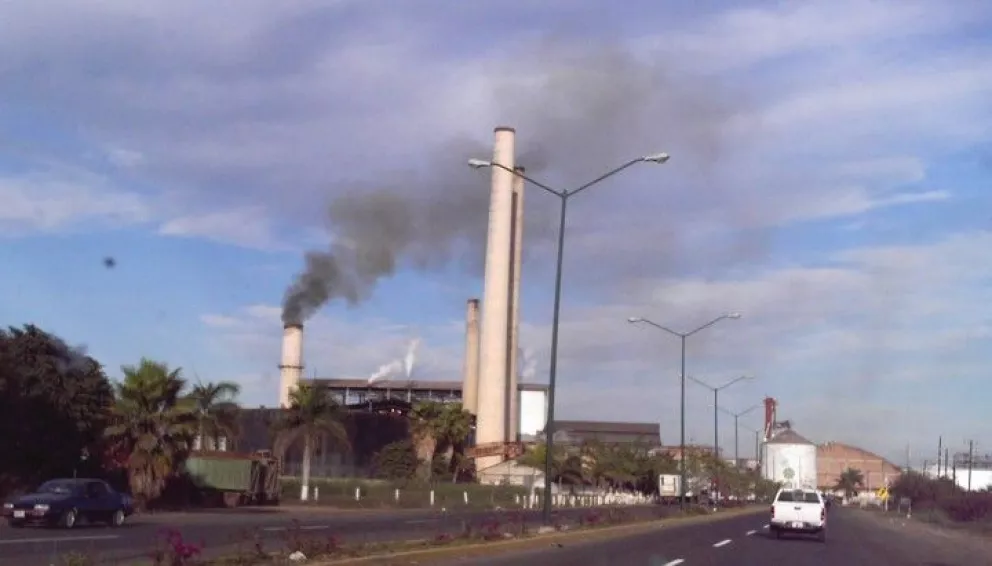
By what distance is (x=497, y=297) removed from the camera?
94.4 m

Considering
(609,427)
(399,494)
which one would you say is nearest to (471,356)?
(399,494)

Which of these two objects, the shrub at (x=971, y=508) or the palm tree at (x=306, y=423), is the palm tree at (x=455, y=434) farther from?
the shrub at (x=971, y=508)

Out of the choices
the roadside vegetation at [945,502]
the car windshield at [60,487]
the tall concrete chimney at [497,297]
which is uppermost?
the tall concrete chimney at [497,297]

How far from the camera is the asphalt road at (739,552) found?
27125 millimetres

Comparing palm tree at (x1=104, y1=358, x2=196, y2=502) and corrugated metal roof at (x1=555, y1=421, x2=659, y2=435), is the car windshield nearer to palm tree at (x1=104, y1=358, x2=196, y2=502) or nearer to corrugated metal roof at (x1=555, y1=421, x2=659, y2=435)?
palm tree at (x1=104, y1=358, x2=196, y2=502)

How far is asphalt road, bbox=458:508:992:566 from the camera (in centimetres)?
2712

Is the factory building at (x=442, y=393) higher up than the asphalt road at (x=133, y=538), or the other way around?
the factory building at (x=442, y=393)

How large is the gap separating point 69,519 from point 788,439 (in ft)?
536

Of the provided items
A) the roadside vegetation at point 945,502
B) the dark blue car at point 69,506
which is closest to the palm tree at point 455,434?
the roadside vegetation at point 945,502

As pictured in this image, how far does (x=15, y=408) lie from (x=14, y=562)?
27.8 m

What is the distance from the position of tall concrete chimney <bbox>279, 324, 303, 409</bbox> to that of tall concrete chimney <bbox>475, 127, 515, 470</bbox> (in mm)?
14517

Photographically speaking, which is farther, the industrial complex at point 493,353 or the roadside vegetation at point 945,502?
the industrial complex at point 493,353

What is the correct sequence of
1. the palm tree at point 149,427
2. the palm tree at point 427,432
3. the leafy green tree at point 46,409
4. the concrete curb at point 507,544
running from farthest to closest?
the palm tree at point 427,432 < the palm tree at point 149,427 < the leafy green tree at point 46,409 < the concrete curb at point 507,544

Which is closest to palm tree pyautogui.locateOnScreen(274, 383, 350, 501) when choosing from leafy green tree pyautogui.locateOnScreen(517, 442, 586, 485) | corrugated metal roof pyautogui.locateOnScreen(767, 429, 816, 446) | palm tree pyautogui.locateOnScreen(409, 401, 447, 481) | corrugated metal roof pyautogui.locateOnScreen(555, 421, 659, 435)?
palm tree pyautogui.locateOnScreen(409, 401, 447, 481)
